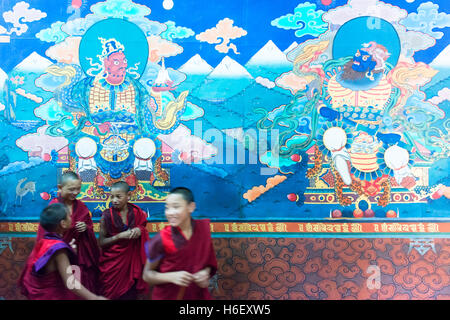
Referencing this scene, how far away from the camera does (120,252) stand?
442cm

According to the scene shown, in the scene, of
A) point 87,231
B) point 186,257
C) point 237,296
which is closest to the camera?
point 186,257

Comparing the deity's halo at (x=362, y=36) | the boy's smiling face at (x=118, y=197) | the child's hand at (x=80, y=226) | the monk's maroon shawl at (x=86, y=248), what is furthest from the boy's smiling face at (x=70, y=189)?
the deity's halo at (x=362, y=36)

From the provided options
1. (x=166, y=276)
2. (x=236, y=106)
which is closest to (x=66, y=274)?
(x=166, y=276)

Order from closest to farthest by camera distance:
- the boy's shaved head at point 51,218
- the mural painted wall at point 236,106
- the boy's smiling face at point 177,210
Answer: the boy's smiling face at point 177,210 → the boy's shaved head at point 51,218 → the mural painted wall at point 236,106

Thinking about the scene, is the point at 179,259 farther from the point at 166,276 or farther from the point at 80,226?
the point at 80,226

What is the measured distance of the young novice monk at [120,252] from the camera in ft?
14.5

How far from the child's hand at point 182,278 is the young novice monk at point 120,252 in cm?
142

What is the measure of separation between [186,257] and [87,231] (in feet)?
5.79

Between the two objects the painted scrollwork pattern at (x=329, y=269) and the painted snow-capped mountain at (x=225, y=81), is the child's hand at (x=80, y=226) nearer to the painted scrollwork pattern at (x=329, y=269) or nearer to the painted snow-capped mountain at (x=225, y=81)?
the painted scrollwork pattern at (x=329, y=269)

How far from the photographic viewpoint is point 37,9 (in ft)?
16.6

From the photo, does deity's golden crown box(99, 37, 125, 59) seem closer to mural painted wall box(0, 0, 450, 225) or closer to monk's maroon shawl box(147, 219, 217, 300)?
mural painted wall box(0, 0, 450, 225)

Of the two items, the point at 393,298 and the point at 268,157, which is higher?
the point at 268,157

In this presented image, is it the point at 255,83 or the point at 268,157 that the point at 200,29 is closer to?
the point at 255,83
